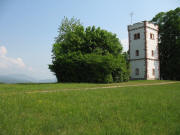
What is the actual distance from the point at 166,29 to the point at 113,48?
66.9ft

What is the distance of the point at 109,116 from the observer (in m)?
6.52

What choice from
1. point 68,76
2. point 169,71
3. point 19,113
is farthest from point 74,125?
point 169,71

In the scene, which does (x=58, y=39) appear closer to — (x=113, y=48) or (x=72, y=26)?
(x=72, y=26)

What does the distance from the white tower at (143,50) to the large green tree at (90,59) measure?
19.9 feet

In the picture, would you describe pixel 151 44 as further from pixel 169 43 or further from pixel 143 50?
pixel 169 43

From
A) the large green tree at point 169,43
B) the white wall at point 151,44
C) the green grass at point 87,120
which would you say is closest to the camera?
the green grass at point 87,120

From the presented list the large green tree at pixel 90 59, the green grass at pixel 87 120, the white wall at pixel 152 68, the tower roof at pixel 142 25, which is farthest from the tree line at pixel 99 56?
the green grass at pixel 87 120

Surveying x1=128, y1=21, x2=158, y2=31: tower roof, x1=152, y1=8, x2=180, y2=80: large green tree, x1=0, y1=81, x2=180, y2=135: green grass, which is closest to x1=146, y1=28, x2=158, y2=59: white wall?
x1=128, y1=21, x2=158, y2=31: tower roof

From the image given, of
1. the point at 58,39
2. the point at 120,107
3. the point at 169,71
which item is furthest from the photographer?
the point at 58,39

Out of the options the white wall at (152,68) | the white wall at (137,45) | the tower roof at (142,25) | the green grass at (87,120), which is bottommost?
the green grass at (87,120)

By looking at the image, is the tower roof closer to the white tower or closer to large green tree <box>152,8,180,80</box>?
the white tower

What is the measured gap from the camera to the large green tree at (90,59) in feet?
95.3

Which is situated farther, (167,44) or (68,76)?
(167,44)

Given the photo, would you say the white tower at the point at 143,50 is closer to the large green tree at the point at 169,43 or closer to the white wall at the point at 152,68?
the white wall at the point at 152,68
